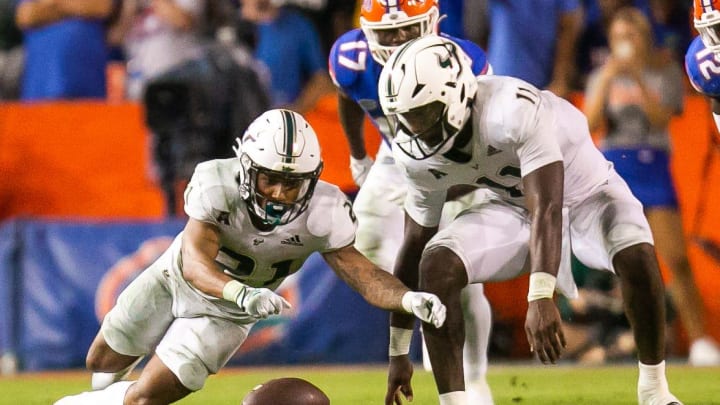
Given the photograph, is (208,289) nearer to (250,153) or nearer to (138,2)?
(250,153)

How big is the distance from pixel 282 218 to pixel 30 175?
5541 millimetres

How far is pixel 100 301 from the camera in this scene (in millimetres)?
9227

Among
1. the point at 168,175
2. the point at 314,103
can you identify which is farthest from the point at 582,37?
the point at 168,175

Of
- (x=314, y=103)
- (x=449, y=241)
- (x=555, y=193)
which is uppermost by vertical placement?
(x=555, y=193)

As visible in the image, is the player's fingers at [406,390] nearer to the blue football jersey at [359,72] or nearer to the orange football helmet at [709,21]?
the blue football jersey at [359,72]

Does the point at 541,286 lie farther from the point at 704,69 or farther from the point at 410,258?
the point at 704,69

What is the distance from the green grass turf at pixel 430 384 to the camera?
6.80 m

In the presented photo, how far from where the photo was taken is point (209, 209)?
5.14 m

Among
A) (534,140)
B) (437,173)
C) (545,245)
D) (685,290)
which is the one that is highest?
(534,140)

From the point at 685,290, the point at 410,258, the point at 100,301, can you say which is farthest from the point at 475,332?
the point at 100,301

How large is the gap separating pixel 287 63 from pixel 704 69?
172 inches

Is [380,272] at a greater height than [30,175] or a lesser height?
greater

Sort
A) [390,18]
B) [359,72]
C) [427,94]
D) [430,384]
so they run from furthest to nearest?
[430,384]
[359,72]
[390,18]
[427,94]

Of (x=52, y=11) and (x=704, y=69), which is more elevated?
(x=704, y=69)
